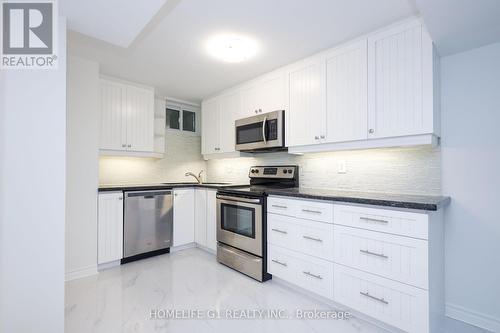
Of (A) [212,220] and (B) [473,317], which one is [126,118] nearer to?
(A) [212,220]

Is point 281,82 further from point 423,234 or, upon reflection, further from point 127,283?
point 127,283

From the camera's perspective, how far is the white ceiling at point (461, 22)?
143 cm

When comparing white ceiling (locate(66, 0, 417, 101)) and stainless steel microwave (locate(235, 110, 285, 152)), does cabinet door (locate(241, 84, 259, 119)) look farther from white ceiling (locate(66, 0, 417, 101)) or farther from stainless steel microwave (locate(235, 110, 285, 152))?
white ceiling (locate(66, 0, 417, 101))

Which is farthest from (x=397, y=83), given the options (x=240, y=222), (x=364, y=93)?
(x=240, y=222)

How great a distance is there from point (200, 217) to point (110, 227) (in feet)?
3.73

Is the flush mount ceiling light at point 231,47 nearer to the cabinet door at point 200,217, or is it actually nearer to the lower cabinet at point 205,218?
the lower cabinet at point 205,218

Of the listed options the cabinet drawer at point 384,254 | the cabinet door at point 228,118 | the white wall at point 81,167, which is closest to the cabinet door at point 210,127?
the cabinet door at point 228,118

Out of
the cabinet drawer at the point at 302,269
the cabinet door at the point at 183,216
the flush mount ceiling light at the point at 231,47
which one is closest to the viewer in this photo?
the cabinet drawer at the point at 302,269

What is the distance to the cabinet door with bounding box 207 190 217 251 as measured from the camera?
333 centimetres

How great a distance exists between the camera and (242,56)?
2.54 metres

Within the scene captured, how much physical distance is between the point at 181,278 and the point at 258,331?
1.17m

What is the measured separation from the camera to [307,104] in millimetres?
2623

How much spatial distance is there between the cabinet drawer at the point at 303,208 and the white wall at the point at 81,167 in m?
1.99

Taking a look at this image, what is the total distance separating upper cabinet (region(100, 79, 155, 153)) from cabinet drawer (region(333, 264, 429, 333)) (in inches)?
114
